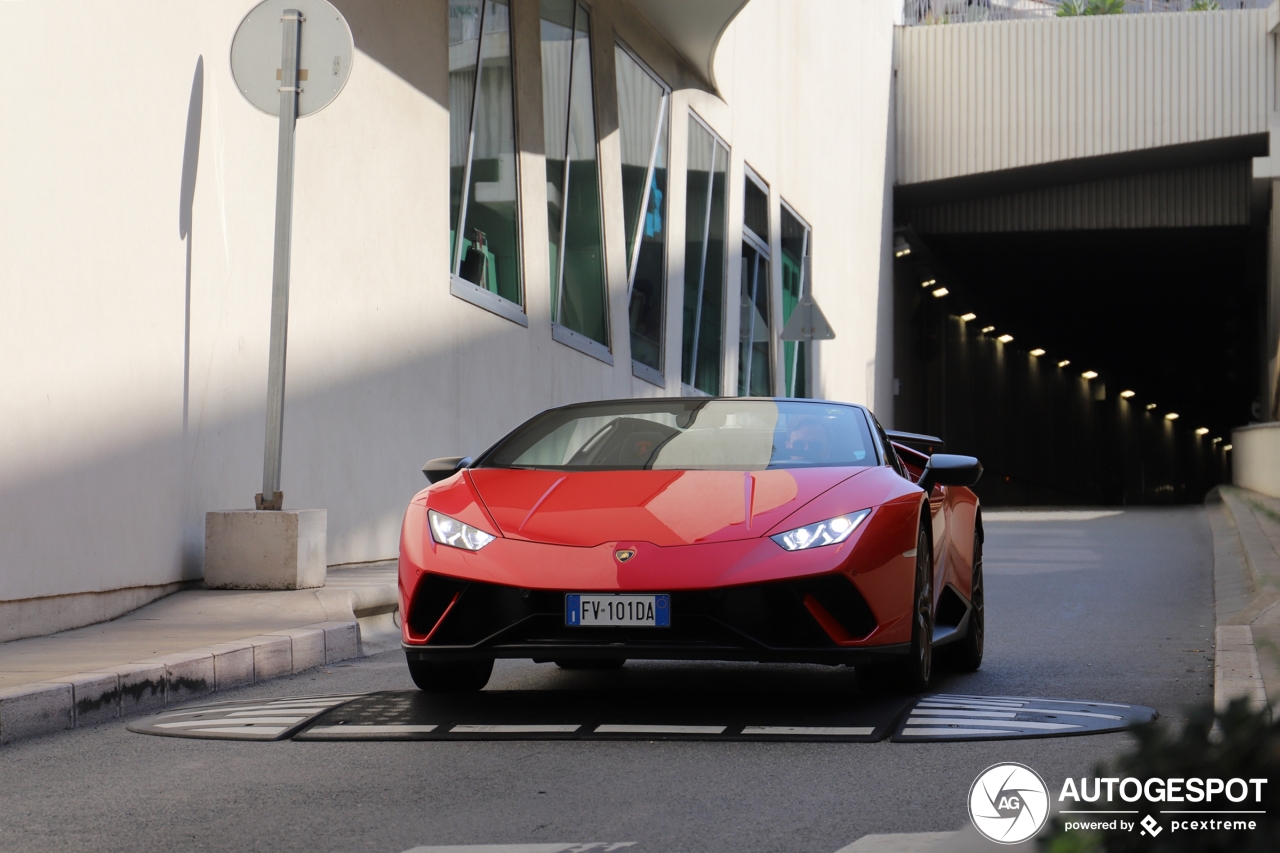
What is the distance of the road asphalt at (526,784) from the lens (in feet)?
12.0

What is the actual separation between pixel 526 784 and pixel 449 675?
1.74 metres

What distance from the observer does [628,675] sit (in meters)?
6.88

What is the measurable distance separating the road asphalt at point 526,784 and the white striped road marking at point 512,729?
0.21 metres

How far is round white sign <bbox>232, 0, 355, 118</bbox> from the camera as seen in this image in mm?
8445

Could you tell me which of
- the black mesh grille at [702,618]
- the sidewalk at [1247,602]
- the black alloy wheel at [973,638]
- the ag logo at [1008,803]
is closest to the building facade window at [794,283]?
the sidewalk at [1247,602]

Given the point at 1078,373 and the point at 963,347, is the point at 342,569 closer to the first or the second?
the point at 963,347

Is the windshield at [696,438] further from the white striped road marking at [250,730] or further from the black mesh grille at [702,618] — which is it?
the white striped road marking at [250,730]

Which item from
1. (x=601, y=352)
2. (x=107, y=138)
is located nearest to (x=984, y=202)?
(x=601, y=352)

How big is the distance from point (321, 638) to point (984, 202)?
28.0 metres

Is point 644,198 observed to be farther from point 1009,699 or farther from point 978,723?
point 978,723

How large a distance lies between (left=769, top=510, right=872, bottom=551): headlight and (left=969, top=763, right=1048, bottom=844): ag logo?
2.33m

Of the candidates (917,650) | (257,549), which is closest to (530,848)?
(917,650)

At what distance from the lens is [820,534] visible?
527 centimetres

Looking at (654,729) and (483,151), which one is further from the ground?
(483,151)
